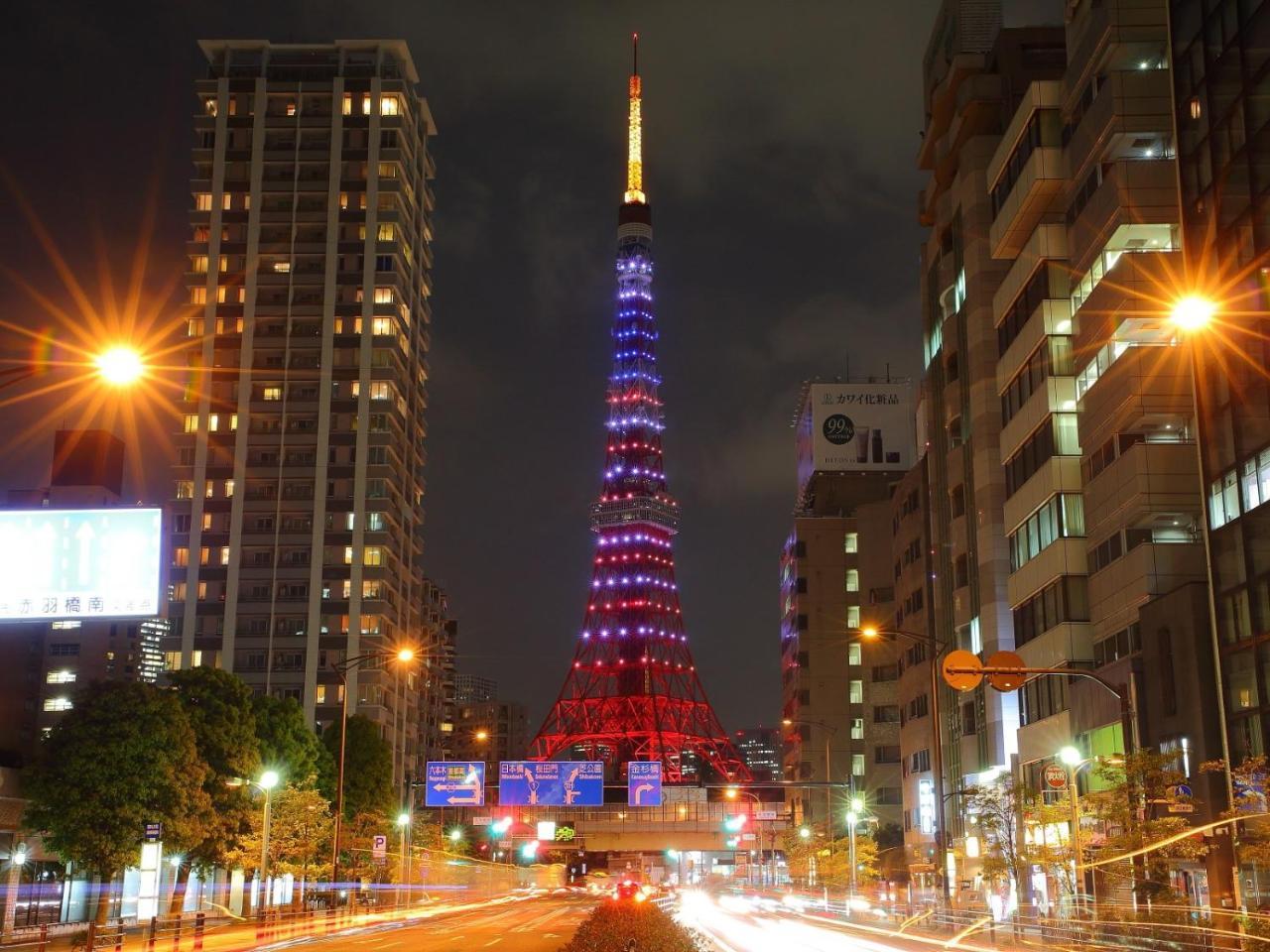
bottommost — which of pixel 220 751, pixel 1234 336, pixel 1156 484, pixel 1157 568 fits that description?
pixel 220 751

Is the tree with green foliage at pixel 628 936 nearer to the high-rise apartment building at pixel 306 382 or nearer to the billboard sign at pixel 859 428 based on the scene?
the high-rise apartment building at pixel 306 382

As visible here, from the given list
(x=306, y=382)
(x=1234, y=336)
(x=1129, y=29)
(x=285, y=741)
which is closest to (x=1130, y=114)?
(x=1129, y=29)

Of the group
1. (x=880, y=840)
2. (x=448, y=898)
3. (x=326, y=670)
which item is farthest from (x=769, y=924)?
(x=326, y=670)

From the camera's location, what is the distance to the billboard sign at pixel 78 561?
104ft

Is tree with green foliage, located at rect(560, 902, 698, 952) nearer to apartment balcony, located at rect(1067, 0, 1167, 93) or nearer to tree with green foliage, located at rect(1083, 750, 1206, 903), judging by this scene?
tree with green foliage, located at rect(1083, 750, 1206, 903)

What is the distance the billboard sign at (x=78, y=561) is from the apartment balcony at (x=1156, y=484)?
123ft

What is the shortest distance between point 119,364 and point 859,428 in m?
160

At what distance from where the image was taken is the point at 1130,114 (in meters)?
58.5

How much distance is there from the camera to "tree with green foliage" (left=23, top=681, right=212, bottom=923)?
5094 cm

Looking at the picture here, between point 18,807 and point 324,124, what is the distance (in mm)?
116864

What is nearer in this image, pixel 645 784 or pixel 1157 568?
pixel 1157 568

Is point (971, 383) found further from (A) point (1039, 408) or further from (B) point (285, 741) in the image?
(B) point (285, 741)

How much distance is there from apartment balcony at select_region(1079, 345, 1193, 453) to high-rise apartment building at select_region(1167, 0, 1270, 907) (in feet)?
28.9

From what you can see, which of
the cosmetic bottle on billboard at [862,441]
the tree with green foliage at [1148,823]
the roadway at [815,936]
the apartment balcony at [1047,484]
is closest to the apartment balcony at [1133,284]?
the apartment balcony at [1047,484]
